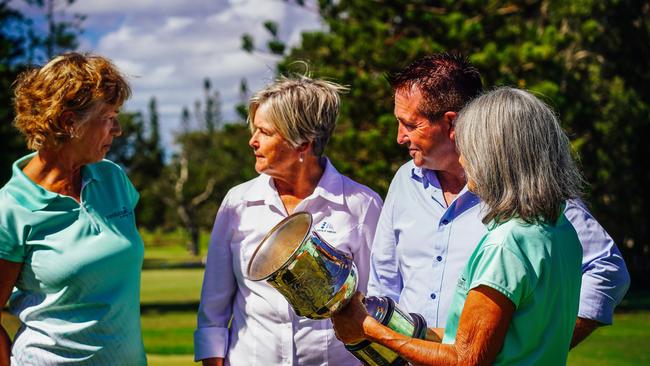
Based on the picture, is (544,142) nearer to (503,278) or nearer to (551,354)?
(503,278)

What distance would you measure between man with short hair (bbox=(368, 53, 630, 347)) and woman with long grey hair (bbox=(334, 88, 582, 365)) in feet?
3.01

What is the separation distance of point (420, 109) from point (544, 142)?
122 cm

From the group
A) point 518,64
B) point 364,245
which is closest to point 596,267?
point 364,245

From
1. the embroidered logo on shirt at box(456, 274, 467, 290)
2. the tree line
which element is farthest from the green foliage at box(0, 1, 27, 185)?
the embroidered logo on shirt at box(456, 274, 467, 290)

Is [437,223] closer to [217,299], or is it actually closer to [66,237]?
[217,299]

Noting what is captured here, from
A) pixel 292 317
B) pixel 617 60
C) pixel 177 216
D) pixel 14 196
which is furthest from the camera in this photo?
pixel 177 216

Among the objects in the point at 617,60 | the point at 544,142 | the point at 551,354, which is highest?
the point at 544,142

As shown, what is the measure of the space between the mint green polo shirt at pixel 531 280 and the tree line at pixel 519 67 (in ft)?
53.2

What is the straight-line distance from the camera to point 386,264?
4.21 m

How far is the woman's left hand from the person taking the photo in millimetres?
3273

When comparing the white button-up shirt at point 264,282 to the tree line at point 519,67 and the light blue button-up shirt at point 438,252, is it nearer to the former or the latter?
the light blue button-up shirt at point 438,252

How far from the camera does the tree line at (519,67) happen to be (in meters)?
22.4

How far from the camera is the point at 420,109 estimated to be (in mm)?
4156

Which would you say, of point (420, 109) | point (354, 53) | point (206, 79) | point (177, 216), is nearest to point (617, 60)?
point (354, 53)
